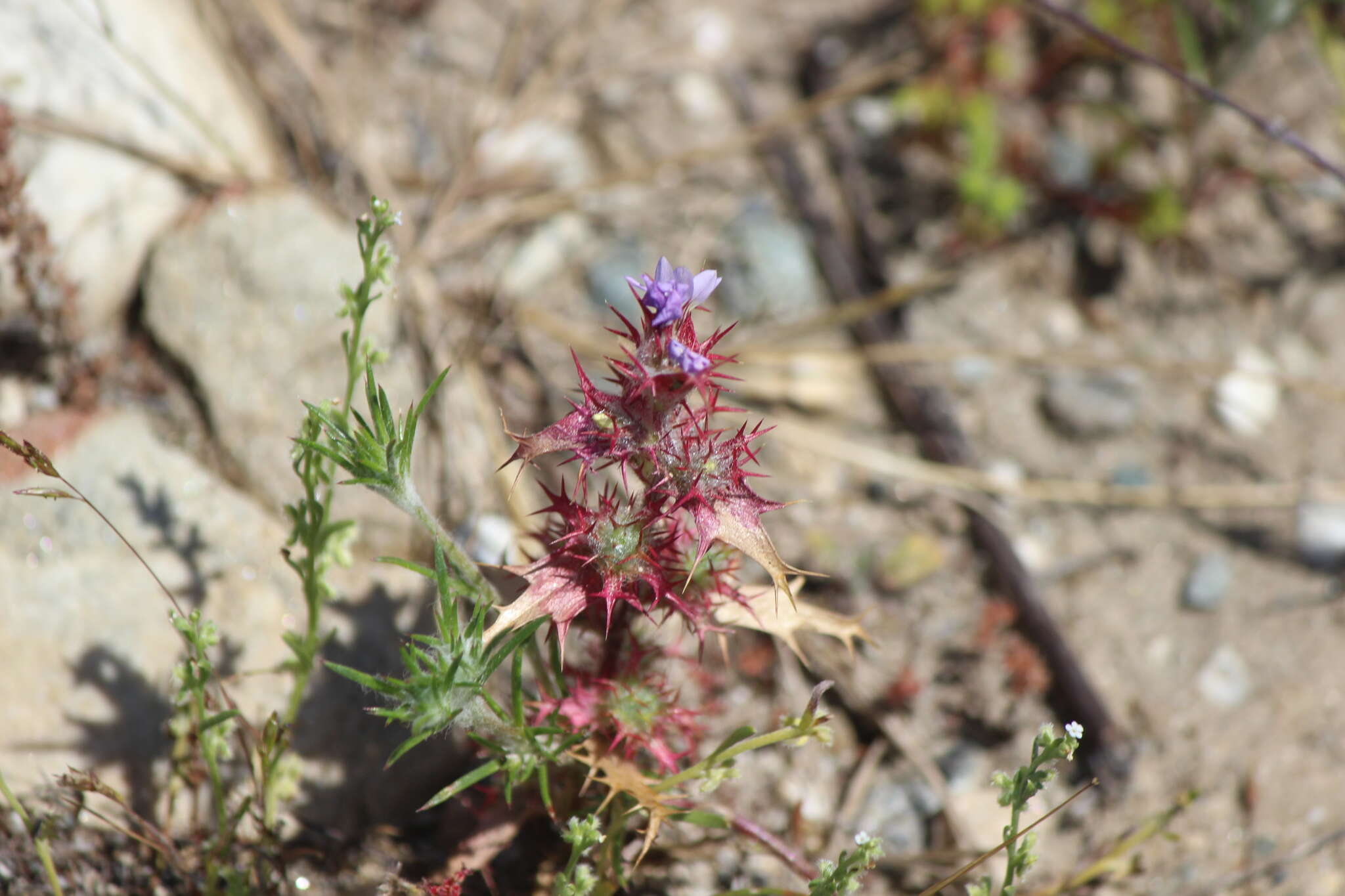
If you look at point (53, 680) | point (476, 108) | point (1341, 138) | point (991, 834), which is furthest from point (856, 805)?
point (1341, 138)

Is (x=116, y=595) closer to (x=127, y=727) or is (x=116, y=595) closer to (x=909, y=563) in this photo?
(x=127, y=727)

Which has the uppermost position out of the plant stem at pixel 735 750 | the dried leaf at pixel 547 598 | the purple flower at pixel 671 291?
the purple flower at pixel 671 291

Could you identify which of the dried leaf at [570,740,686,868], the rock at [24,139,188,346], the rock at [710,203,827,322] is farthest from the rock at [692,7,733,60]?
the dried leaf at [570,740,686,868]

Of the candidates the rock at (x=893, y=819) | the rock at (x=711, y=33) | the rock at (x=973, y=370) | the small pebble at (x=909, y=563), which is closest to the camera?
the rock at (x=893, y=819)

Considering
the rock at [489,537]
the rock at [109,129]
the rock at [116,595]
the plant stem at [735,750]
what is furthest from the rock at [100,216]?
the plant stem at [735,750]

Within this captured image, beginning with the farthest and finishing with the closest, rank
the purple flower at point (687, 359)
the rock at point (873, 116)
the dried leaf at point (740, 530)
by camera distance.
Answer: the rock at point (873, 116)
the dried leaf at point (740, 530)
the purple flower at point (687, 359)

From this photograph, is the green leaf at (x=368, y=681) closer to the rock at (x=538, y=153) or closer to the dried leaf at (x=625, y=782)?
the dried leaf at (x=625, y=782)
